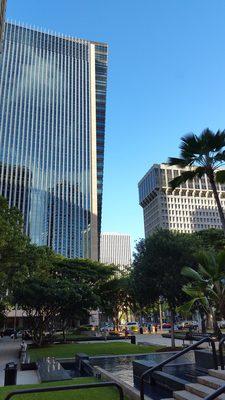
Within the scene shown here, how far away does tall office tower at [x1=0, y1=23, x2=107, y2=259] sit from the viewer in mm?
130750

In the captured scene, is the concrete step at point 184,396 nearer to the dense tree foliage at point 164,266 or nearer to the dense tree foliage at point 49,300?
the dense tree foliage at point 164,266

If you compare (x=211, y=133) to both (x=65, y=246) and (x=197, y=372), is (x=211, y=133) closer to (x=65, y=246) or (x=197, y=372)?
(x=197, y=372)

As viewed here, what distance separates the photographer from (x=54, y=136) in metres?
140

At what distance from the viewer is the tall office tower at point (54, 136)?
13075cm

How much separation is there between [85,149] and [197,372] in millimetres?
130302

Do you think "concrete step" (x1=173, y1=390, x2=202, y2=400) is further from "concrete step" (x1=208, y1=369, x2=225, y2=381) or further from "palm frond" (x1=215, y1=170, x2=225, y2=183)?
"palm frond" (x1=215, y1=170, x2=225, y2=183)

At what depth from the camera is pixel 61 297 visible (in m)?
36.4

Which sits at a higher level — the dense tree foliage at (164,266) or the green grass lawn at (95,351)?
the dense tree foliage at (164,266)

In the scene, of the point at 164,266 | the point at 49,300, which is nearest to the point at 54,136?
the point at 49,300

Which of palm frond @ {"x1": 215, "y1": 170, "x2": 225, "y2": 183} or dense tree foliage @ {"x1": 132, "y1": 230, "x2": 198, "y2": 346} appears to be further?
dense tree foliage @ {"x1": 132, "y1": 230, "x2": 198, "y2": 346}

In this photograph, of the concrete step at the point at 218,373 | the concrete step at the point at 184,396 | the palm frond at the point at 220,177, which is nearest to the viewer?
the concrete step at the point at 184,396

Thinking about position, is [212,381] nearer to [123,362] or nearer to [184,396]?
[184,396]

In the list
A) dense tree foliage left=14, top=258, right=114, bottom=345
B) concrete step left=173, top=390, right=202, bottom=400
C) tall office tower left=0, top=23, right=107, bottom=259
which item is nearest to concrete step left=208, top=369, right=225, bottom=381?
concrete step left=173, top=390, right=202, bottom=400

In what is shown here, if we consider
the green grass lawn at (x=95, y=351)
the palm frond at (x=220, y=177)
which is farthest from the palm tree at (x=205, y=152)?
the green grass lawn at (x=95, y=351)
